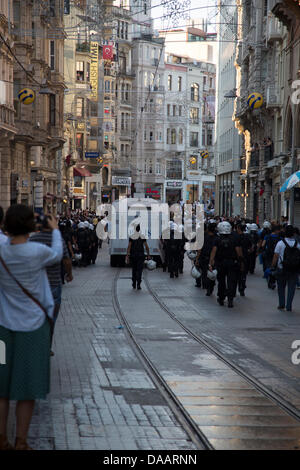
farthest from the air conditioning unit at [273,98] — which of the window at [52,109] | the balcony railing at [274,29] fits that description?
the window at [52,109]

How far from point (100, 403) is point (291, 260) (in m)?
8.39

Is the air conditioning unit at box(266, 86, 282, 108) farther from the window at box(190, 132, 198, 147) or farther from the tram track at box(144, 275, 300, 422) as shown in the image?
the window at box(190, 132, 198, 147)

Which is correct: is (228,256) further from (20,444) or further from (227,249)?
(20,444)

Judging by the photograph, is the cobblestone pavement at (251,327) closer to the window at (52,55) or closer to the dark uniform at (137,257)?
the dark uniform at (137,257)

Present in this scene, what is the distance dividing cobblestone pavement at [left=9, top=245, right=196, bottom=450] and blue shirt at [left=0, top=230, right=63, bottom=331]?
1.03 metres

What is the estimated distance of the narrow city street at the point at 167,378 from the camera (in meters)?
6.58

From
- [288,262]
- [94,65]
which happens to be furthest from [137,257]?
[94,65]

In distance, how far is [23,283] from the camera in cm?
591

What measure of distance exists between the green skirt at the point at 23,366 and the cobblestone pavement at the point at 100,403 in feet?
1.71

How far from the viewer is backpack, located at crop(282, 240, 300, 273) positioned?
1529 cm

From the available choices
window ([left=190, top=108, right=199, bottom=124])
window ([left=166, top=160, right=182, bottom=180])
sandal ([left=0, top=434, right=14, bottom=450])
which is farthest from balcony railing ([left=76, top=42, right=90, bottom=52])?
sandal ([left=0, top=434, right=14, bottom=450])

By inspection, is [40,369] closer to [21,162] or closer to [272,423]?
[272,423]

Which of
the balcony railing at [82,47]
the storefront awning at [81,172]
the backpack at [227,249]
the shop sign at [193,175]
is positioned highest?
the balcony railing at [82,47]

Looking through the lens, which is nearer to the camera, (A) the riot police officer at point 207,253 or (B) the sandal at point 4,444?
(B) the sandal at point 4,444
